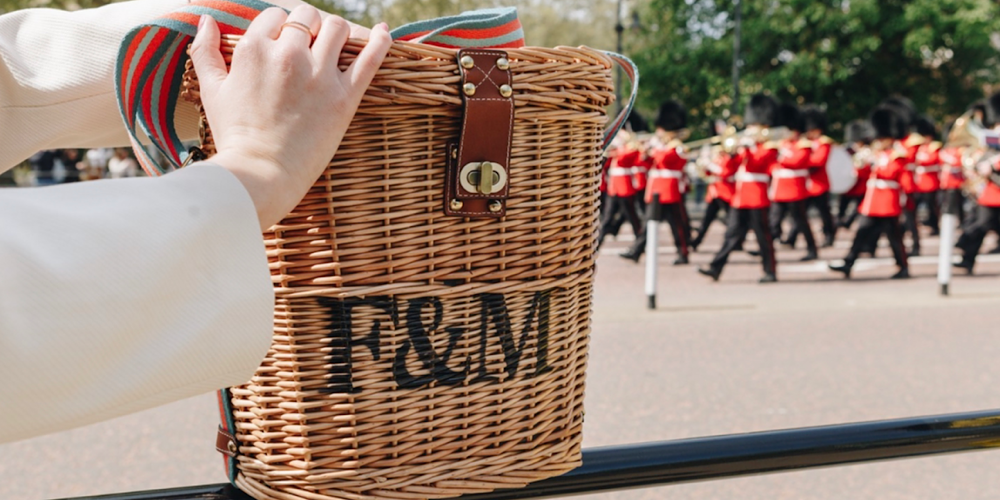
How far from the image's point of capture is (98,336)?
62 cm

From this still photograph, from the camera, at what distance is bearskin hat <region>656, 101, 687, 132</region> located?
11.6 metres

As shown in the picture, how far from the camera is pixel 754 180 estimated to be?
9.69 m

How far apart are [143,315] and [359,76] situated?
0.28 meters

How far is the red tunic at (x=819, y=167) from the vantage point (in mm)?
11844

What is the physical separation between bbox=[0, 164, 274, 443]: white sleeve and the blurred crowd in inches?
736

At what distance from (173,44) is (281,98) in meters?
0.21

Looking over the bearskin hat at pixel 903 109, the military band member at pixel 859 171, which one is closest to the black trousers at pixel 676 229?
the military band member at pixel 859 171

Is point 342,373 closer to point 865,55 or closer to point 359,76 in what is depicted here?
point 359,76

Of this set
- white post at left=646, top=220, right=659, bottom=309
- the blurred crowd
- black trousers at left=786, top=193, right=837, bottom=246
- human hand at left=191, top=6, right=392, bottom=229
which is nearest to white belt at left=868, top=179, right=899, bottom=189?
black trousers at left=786, top=193, right=837, bottom=246

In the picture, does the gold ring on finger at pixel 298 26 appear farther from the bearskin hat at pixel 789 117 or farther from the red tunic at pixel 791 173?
the bearskin hat at pixel 789 117

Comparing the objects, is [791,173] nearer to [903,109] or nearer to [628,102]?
[903,109]

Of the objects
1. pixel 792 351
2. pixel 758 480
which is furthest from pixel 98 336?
pixel 792 351

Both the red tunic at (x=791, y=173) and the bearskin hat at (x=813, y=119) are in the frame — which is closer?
the red tunic at (x=791, y=173)

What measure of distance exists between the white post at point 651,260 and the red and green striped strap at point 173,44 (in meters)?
6.01
